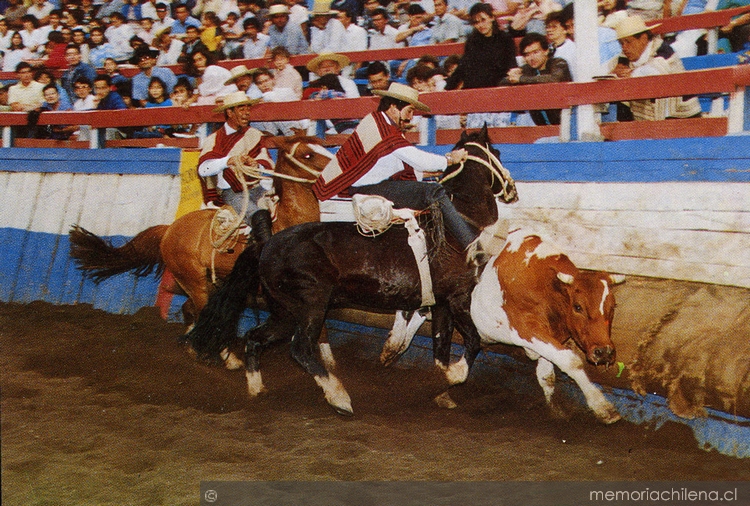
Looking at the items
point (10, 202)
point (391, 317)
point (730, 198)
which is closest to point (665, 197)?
point (730, 198)

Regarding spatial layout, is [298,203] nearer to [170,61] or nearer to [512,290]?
[512,290]

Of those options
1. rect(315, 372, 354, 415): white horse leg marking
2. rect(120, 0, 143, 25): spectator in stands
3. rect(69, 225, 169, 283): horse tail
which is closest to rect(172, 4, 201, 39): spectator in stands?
rect(120, 0, 143, 25): spectator in stands

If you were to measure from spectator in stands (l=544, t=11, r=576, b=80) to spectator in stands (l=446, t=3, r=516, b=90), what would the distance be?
48 cm

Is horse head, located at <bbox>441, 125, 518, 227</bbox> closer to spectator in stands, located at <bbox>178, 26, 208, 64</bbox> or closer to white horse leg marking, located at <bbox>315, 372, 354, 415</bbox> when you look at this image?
white horse leg marking, located at <bbox>315, 372, 354, 415</bbox>

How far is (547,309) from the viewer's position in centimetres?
556

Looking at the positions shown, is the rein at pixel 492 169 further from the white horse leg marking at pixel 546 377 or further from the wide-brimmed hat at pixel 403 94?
the white horse leg marking at pixel 546 377

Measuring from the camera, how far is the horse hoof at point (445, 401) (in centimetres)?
592

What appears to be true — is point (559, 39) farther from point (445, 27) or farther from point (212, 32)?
point (212, 32)

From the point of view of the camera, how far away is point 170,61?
13164 millimetres

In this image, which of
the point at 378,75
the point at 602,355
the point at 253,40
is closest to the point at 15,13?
the point at 253,40

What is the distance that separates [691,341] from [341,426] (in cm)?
225

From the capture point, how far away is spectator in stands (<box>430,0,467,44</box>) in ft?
31.9

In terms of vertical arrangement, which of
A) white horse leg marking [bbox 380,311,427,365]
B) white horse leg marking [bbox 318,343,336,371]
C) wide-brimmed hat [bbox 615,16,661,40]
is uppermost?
wide-brimmed hat [bbox 615,16,661,40]

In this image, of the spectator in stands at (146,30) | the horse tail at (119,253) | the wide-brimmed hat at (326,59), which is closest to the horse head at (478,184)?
the horse tail at (119,253)
